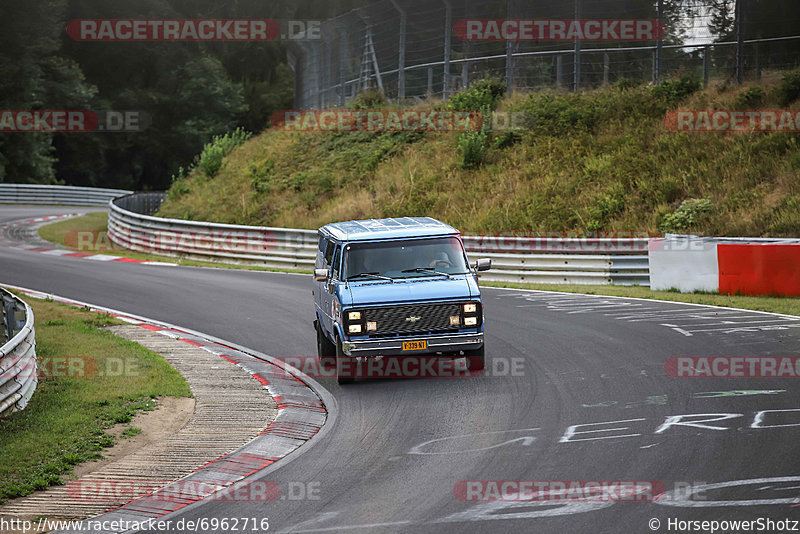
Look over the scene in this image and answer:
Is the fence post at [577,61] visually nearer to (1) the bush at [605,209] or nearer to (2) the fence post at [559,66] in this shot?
(2) the fence post at [559,66]

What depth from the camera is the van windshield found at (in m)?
13.3

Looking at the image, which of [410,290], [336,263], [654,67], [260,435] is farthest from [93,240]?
[260,435]

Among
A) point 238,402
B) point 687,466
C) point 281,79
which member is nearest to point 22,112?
point 281,79

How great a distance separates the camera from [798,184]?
25734 mm

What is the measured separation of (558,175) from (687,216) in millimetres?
5484

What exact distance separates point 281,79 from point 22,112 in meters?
27.7

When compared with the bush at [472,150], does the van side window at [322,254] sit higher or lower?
lower

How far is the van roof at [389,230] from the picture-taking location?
13484mm

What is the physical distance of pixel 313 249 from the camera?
89.5 ft

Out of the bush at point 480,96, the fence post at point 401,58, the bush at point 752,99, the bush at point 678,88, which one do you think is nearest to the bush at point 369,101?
the fence post at point 401,58

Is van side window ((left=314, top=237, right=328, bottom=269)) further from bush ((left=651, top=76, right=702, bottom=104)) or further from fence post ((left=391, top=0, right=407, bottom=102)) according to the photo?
fence post ((left=391, top=0, right=407, bottom=102))

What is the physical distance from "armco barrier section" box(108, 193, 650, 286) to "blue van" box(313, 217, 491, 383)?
998 centimetres

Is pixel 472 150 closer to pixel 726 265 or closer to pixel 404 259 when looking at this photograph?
pixel 726 265

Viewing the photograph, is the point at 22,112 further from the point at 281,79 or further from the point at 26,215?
the point at 281,79
